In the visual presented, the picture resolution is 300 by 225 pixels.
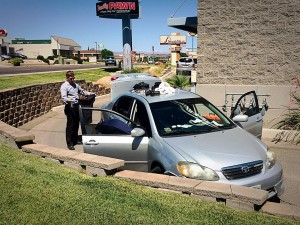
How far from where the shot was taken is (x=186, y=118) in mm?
5727

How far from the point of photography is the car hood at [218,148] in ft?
14.8

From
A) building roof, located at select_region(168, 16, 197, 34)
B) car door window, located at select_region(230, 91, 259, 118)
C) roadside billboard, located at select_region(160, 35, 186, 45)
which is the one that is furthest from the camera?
roadside billboard, located at select_region(160, 35, 186, 45)

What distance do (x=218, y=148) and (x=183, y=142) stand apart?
1.72ft

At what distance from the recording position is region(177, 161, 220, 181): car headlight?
4.37 meters

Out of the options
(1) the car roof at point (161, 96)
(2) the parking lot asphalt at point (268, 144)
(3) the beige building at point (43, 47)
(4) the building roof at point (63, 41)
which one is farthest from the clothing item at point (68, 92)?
(4) the building roof at point (63, 41)

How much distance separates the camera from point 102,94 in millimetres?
22141

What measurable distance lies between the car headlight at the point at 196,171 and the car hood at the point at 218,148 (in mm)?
59

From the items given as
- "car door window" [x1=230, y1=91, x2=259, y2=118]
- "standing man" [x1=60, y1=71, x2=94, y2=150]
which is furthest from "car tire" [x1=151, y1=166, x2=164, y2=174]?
"standing man" [x1=60, y1=71, x2=94, y2=150]

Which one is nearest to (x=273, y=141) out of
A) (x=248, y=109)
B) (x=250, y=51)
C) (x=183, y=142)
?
(x=248, y=109)

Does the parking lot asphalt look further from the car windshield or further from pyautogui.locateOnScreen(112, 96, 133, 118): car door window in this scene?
pyautogui.locateOnScreen(112, 96, 133, 118): car door window

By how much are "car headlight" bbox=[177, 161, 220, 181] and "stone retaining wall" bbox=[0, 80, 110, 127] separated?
296 inches

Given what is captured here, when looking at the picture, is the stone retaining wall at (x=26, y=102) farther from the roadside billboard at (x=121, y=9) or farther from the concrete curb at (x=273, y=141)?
the roadside billboard at (x=121, y=9)

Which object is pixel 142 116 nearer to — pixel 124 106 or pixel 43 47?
pixel 124 106

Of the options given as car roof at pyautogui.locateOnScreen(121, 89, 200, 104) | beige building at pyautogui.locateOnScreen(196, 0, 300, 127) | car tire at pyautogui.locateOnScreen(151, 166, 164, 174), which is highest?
beige building at pyautogui.locateOnScreen(196, 0, 300, 127)
